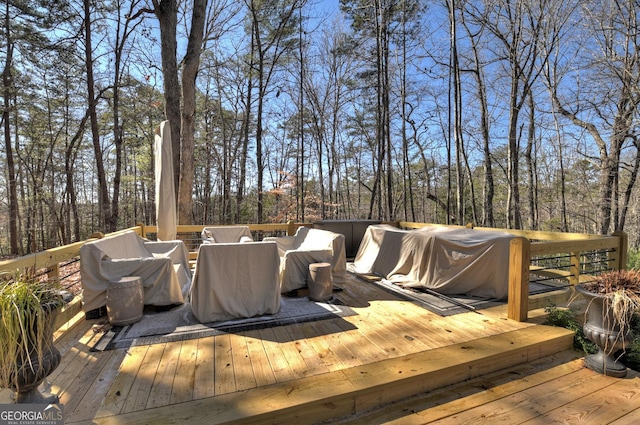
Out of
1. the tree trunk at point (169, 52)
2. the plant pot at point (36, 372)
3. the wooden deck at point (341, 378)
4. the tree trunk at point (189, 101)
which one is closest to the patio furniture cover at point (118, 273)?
the wooden deck at point (341, 378)

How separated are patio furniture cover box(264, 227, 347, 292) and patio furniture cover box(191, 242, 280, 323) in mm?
495

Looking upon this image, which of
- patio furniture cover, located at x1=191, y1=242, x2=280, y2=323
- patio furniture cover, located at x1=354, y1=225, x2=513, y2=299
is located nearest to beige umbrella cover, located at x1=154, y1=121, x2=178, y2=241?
patio furniture cover, located at x1=191, y1=242, x2=280, y2=323

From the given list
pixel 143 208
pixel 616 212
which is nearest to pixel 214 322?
pixel 616 212

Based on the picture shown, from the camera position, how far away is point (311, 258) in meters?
3.49

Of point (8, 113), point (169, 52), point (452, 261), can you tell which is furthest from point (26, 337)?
point (8, 113)

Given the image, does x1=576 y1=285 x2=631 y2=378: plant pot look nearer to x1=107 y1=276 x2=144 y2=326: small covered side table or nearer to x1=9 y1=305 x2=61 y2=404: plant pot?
x1=9 y1=305 x2=61 y2=404: plant pot

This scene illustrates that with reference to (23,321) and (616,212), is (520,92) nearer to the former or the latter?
(616,212)

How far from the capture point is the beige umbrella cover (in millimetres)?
3646

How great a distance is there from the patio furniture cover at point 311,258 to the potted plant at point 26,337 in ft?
7.12

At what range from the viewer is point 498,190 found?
1700 centimetres

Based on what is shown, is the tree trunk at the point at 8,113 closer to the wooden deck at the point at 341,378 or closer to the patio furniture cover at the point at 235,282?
the patio furniture cover at the point at 235,282

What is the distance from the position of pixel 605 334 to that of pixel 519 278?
643mm

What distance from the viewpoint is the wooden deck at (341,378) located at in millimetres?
1558

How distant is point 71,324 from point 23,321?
5.62 ft
